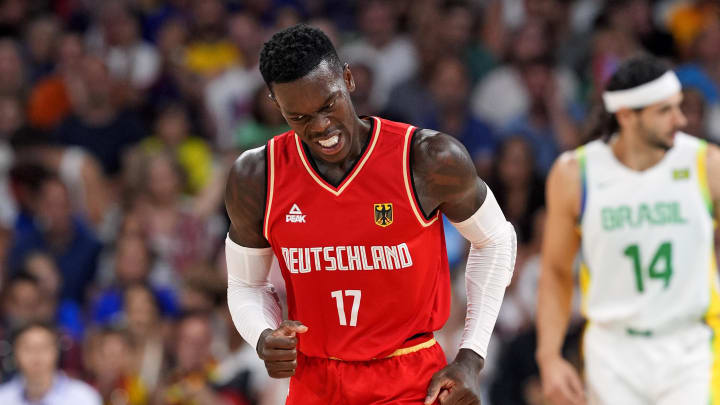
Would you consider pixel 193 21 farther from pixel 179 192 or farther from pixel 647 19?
pixel 647 19

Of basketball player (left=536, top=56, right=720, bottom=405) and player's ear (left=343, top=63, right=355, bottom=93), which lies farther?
basketball player (left=536, top=56, right=720, bottom=405)

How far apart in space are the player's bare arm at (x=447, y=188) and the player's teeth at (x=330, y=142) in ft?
0.95

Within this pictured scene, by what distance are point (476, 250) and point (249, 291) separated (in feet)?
2.74

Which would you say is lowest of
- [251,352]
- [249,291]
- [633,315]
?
[251,352]

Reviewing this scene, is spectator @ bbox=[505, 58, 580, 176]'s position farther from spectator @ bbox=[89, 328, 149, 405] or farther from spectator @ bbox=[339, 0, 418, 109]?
spectator @ bbox=[89, 328, 149, 405]

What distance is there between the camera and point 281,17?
33.4 feet

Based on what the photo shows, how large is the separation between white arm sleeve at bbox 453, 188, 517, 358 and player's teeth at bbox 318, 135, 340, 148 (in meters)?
0.56

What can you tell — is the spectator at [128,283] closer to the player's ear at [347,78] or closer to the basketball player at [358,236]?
the basketball player at [358,236]

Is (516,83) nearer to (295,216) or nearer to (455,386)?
(295,216)

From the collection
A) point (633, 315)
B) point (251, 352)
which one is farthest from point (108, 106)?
point (633, 315)

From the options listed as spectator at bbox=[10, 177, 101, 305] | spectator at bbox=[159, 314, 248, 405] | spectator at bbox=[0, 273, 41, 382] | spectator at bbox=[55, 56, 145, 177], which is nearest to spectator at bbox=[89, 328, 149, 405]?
spectator at bbox=[159, 314, 248, 405]

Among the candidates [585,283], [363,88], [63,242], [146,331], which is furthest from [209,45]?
[585,283]

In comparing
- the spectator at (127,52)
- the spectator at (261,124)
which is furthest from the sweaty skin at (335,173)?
the spectator at (127,52)

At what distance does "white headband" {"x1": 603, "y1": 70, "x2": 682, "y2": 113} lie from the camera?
5.06 meters
